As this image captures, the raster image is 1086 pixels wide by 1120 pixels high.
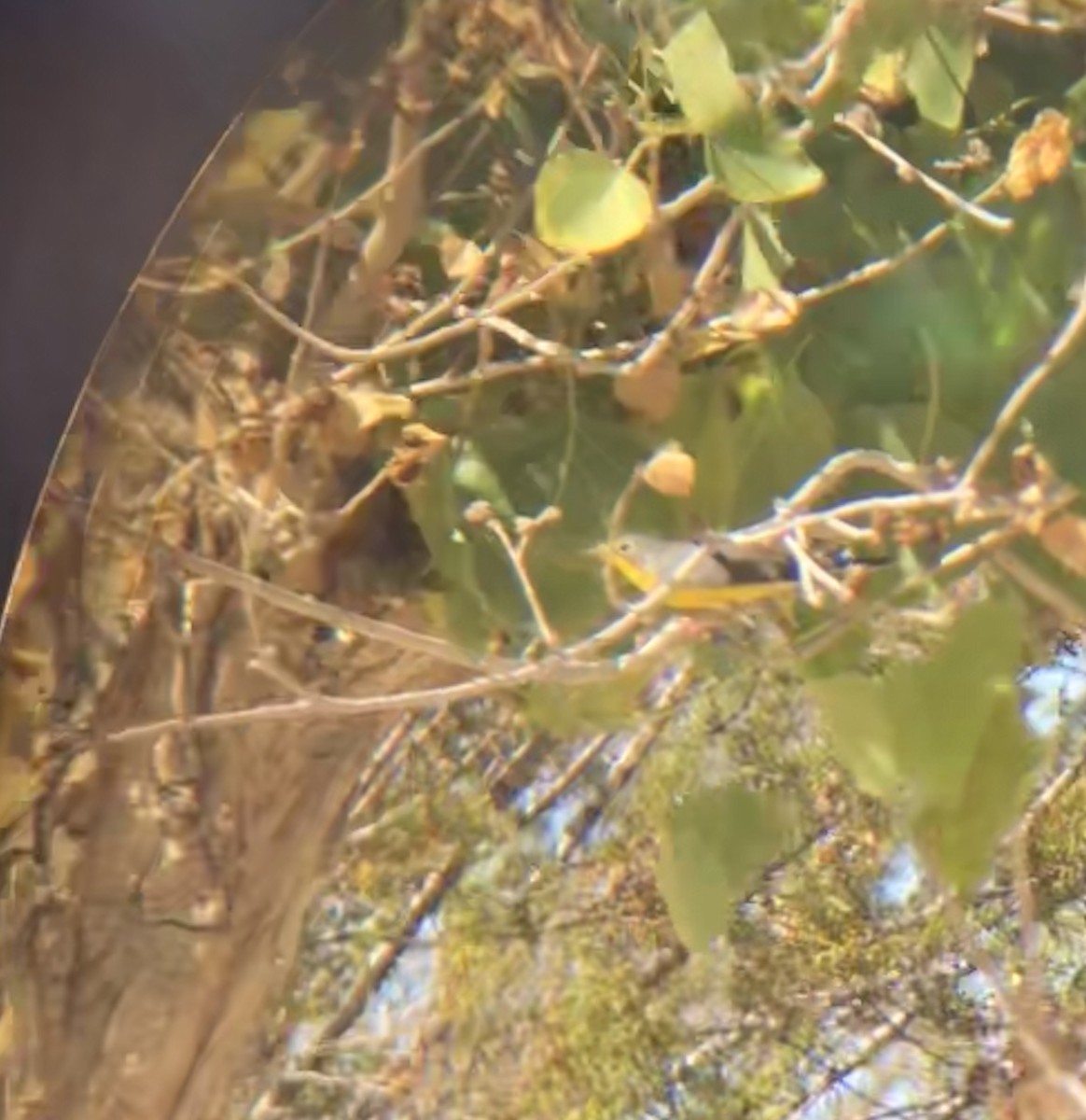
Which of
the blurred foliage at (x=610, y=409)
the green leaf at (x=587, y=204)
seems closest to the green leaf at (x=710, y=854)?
the blurred foliage at (x=610, y=409)

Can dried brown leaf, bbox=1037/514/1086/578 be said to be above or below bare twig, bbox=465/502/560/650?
below

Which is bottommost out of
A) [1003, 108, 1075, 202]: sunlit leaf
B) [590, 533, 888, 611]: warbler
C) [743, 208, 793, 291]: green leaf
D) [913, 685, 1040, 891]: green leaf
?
[913, 685, 1040, 891]: green leaf

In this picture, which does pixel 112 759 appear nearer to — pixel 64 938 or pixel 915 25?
pixel 64 938

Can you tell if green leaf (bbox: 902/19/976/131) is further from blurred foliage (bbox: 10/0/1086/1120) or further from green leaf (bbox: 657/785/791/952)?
green leaf (bbox: 657/785/791/952)

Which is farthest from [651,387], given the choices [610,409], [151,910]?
[151,910]

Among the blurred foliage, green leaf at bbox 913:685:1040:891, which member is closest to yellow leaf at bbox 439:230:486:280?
the blurred foliage

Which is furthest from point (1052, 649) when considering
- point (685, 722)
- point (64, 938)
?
point (64, 938)
